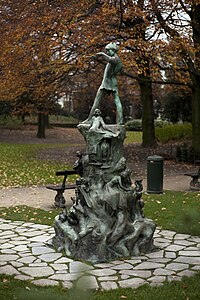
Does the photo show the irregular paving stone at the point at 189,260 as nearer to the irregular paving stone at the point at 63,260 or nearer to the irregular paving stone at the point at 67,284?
the irregular paving stone at the point at 63,260

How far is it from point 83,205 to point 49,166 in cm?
1267

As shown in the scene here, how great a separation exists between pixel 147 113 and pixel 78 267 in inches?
792

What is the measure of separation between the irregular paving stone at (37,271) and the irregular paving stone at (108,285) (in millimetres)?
882

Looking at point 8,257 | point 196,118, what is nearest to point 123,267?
point 8,257

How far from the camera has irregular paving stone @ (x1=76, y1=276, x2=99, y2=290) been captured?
20.4ft

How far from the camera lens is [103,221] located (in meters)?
7.80

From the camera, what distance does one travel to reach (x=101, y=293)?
599 centimetres

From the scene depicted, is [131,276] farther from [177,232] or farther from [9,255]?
[177,232]

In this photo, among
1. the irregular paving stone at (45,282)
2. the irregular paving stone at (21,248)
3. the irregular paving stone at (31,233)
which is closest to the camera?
the irregular paving stone at (45,282)

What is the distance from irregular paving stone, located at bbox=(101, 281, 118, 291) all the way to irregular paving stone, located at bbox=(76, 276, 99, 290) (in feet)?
0.30

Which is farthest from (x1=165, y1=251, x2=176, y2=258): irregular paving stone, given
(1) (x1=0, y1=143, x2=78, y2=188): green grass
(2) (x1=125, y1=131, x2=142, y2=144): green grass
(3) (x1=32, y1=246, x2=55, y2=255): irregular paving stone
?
(2) (x1=125, y1=131, x2=142, y2=144): green grass

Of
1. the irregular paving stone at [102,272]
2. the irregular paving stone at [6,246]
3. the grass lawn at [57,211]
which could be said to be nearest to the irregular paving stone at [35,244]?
the irregular paving stone at [6,246]

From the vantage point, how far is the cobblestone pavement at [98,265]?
21.3 feet

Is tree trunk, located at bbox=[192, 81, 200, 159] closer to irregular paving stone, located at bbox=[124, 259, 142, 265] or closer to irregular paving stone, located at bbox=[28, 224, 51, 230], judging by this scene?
irregular paving stone, located at bbox=[28, 224, 51, 230]
